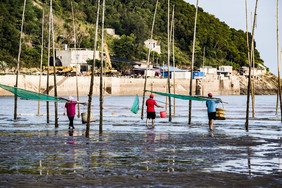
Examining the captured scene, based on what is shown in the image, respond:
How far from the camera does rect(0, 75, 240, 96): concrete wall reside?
8219 centimetres

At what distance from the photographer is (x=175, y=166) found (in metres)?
12.7

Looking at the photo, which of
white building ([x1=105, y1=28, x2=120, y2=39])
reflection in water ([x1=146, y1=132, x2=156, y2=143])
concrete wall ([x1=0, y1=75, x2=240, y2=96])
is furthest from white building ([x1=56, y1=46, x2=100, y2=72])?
reflection in water ([x1=146, y1=132, x2=156, y2=143])

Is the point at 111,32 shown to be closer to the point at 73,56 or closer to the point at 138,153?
the point at 73,56

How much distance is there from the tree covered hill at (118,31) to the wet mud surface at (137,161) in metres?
80.6

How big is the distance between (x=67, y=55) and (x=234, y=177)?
3776 inches

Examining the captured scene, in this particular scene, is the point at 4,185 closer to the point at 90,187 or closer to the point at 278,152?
the point at 90,187

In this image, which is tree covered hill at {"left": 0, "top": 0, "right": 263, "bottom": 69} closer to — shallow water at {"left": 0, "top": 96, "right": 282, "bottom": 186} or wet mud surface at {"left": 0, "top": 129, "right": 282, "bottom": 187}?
shallow water at {"left": 0, "top": 96, "right": 282, "bottom": 186}

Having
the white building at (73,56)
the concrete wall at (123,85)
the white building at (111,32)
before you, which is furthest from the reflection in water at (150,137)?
the white building at (111,32)

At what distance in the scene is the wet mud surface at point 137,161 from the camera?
10781mm

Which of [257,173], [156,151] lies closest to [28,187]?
[257,173]

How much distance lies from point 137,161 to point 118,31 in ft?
473

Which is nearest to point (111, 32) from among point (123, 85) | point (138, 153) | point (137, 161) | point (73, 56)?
point (73, 56)

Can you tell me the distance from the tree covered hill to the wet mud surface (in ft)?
265

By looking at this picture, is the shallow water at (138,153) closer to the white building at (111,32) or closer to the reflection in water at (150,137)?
the reflection in water at (150,137)
